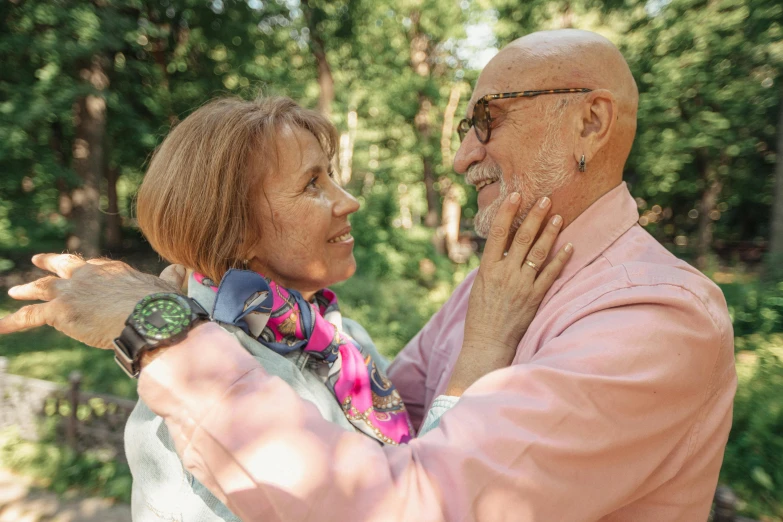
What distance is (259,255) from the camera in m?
1.83

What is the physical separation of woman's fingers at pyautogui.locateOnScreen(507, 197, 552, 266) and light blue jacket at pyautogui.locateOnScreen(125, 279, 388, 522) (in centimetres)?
78

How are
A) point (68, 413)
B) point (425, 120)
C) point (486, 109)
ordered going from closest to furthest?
point (486, 109)
point (68, 413)
point (425, 120)

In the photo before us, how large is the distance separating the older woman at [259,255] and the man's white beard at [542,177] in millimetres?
119

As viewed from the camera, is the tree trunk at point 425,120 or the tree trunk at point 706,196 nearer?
the tree trunk at point 425,120

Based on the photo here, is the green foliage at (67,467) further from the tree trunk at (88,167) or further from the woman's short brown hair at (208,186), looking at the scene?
the tree trunk at (88,167)

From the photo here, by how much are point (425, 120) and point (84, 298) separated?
18262mm

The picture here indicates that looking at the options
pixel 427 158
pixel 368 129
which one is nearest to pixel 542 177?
pixel 427 158

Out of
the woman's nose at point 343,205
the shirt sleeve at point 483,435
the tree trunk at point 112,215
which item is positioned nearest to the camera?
the shirt sleeve at point 483,435

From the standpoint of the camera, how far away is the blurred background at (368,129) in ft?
18.4

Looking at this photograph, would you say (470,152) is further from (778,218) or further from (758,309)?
(778,218)

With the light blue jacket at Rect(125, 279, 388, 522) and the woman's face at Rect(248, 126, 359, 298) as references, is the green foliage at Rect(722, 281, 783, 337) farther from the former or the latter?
the light blue jacket at Rect(125, 279, 388, 522)

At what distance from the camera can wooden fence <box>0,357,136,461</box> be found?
5.39 meters

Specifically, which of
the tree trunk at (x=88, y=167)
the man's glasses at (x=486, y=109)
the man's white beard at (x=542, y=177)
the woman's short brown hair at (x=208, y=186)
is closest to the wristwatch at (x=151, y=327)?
the woman's short brown hair at (x=208, y=186)

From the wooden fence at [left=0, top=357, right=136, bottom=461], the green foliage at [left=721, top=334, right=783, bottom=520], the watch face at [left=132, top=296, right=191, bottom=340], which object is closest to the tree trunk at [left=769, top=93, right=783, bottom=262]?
the green foliage at [left=721, top=334, right=783, bottom=520]
